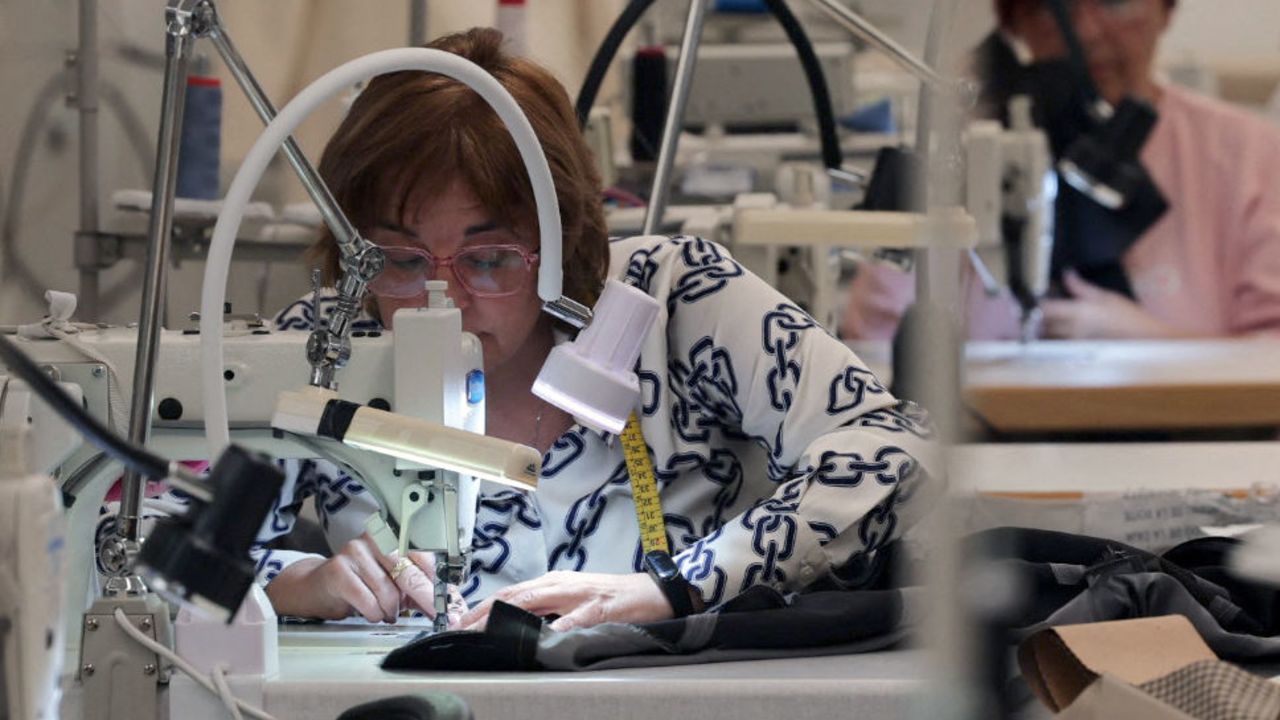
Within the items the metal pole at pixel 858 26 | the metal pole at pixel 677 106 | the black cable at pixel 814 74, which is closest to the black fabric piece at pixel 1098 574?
the metal pole at pixel 858 26

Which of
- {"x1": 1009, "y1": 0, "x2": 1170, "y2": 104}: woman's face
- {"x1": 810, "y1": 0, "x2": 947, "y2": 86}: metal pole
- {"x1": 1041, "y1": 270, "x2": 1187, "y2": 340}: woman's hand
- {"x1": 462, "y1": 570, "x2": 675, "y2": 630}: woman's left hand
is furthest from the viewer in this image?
A: {"x1": 810, "y1": 0, "x2": 947, "y2": 86}: metal pole

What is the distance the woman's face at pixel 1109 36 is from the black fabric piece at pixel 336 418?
0.48 metres

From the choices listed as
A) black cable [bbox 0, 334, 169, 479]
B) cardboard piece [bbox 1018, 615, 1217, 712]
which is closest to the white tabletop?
cardboard piece [bbox 1018, 615, 1217, 712]

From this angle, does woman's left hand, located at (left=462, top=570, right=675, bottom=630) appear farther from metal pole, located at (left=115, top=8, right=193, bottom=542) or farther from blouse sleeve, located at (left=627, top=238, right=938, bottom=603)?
metal pole, located at (left=115, top=8, right=193, bottom=542)

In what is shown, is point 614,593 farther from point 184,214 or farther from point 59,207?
point 59,207

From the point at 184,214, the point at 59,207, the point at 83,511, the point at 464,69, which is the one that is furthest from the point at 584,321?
the point at 59,207

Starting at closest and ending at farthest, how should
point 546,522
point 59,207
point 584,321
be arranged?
point 584,321, point 546,522, point 59,207

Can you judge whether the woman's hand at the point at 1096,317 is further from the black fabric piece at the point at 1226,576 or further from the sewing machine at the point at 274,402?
the sewing machine at the point at 274,402

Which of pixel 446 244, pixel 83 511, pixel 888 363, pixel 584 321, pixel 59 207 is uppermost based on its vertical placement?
pixel 59 207

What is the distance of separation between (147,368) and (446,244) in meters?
0.37

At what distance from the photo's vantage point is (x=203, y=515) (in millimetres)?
678

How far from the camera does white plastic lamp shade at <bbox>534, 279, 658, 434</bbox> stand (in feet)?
3.56

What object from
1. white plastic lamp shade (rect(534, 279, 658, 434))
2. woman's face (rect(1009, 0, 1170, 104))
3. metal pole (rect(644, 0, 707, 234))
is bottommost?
white plastic lamp shade (rect(534, 279, 658, 434))

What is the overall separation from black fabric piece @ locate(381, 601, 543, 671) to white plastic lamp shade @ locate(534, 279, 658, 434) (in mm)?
148
